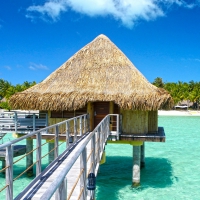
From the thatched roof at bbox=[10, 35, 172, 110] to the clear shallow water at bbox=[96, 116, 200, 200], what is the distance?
3.41m

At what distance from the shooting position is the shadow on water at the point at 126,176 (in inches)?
423

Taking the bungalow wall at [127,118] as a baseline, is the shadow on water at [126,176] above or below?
below

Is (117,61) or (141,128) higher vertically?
(117,61)

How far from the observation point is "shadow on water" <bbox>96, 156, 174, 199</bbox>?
1074 cm

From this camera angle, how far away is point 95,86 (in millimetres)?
11539

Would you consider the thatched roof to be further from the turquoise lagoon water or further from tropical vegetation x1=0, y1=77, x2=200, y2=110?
tropical vegetation x1=0, y1=77, x2=200, y2=110

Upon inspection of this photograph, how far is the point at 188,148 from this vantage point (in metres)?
19.8

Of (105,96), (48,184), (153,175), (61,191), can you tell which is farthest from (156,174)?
(61,191)

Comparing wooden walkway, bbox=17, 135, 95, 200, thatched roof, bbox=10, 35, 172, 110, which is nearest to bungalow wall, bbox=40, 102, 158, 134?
thatched roof, bbox=10, 35, 172, 110

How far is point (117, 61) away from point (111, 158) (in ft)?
21.4

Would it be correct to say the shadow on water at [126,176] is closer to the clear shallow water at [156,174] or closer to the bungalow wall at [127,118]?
the clear shallow water at [156,174]

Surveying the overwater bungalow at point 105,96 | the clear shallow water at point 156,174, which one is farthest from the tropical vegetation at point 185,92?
the overwater bungalow at point 105,96

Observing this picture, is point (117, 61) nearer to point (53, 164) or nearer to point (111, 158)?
point (111, 158)

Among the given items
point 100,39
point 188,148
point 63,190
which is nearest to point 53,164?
point 63,190
